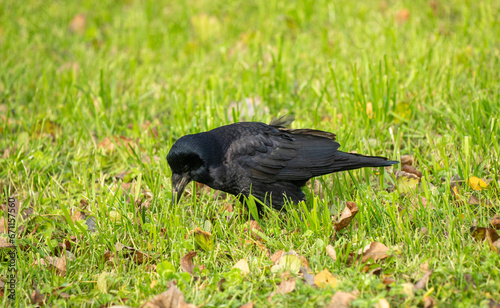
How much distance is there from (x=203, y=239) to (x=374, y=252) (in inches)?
41.8

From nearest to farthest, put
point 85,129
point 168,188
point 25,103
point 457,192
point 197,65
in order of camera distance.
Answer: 1. point 457,192
2. point 168,188
3. point 85,129
4. point 25,103
5. point 197,65

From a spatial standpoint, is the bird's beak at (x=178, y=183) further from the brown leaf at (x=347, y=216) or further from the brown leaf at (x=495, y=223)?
the brown leaf at (x=495, y=223)

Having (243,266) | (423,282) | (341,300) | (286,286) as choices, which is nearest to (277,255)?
(243,266)

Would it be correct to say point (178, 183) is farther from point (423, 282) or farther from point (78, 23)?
point (78, 23)

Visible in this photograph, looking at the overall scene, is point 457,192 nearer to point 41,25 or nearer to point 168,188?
point 168,188

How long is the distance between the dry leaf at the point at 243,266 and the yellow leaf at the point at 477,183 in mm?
1653

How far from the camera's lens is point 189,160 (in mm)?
3562

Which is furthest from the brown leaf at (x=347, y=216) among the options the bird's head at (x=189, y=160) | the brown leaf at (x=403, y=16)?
the brown leaf at (x=403, y=16)

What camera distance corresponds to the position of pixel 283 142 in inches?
150

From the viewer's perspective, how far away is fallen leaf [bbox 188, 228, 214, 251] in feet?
10.6

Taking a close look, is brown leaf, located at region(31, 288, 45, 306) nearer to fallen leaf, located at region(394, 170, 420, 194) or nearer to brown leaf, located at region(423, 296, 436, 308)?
brown leaf, located at region(423, 296, 436, 308)

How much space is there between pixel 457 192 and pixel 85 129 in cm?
328

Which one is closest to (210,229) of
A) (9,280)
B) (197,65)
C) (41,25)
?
(9,280)

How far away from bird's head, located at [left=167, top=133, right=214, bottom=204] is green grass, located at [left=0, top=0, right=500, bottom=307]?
0.56ft
